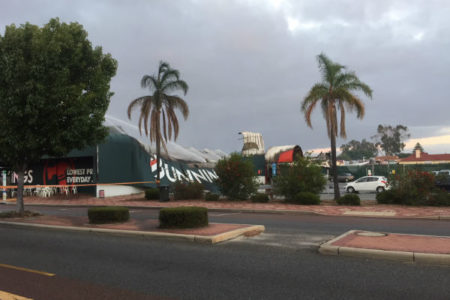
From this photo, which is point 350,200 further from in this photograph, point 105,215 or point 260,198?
point 105,215

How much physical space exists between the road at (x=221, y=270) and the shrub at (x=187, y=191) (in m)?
14.4

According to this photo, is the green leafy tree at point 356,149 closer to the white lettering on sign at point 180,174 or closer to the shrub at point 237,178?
the white lettering on sign at point 180,174

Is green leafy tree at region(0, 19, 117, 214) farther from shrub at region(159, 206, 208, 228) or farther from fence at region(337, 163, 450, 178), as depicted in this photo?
fence at region(337, 163, 450, 178)

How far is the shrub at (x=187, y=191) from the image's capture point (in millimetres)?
24828

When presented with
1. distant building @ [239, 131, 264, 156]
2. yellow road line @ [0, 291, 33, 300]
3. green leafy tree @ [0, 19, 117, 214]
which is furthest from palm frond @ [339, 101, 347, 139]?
distant building @ [239, 131, 264, 156]

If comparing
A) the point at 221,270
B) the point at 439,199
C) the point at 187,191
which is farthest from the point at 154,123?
the point at 221,270

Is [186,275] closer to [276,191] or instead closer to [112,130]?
[276,191]

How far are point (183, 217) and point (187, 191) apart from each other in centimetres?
1416

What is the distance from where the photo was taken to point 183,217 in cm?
1078

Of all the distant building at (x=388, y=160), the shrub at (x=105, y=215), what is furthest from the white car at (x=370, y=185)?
the distant building at (x=388, y=160)

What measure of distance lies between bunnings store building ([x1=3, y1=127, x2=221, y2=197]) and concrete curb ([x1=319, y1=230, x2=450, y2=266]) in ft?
75.6

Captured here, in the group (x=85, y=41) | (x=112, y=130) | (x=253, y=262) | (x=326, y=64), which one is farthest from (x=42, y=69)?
(x=112, y=130)

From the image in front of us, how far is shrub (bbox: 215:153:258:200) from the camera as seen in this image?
2286cm

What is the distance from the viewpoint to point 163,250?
8.60m
